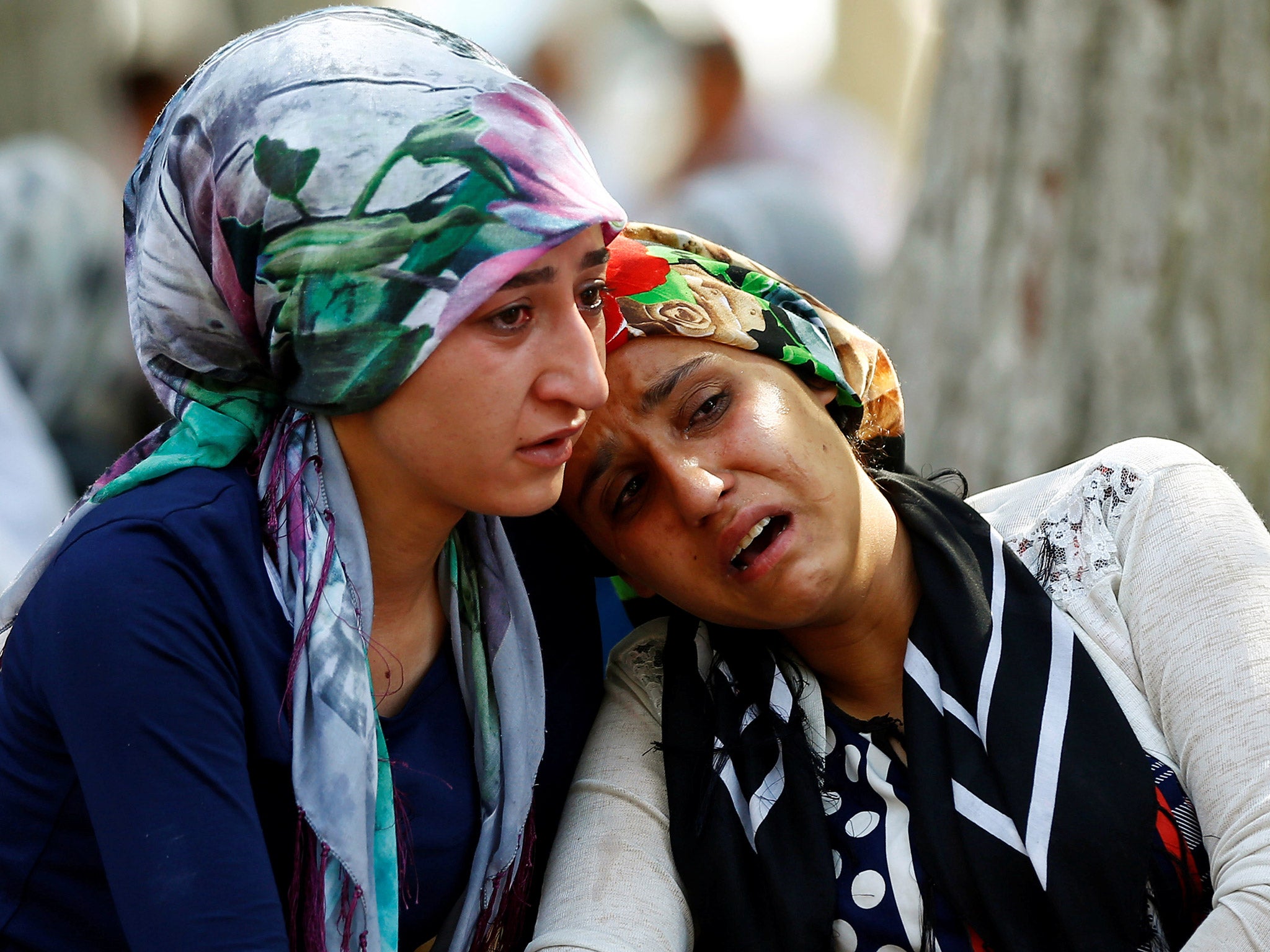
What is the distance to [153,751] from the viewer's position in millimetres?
1609

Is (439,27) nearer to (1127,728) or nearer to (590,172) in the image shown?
(590,172)

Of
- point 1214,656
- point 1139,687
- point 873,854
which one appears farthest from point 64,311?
point 1214,656

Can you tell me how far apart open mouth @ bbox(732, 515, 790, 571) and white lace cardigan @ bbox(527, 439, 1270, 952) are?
306 millimetres

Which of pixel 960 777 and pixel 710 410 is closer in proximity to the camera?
pixel 960 777

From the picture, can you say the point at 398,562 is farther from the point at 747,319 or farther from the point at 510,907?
the point at 747,319

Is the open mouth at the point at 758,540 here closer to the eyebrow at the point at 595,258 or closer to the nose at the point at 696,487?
the nose at the point at 696,487

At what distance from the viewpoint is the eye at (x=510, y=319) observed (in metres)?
1.74

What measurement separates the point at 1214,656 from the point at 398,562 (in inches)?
48.8

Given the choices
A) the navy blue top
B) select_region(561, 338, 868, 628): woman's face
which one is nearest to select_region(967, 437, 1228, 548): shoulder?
select_region(561, 338, 868, 628): woman's face

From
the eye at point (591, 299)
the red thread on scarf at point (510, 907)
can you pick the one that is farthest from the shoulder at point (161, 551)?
the red thread on scarf at point (510, 907)

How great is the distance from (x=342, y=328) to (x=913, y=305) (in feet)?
10.2

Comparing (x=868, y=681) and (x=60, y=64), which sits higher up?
(x=868, y=681)

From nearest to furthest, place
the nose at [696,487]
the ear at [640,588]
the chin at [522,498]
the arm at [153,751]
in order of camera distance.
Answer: the arm at [153,751] < the chin at [522,498] < the nose at [696,487] < the ear at [640,588]

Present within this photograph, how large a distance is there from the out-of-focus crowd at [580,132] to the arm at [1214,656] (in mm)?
2672
